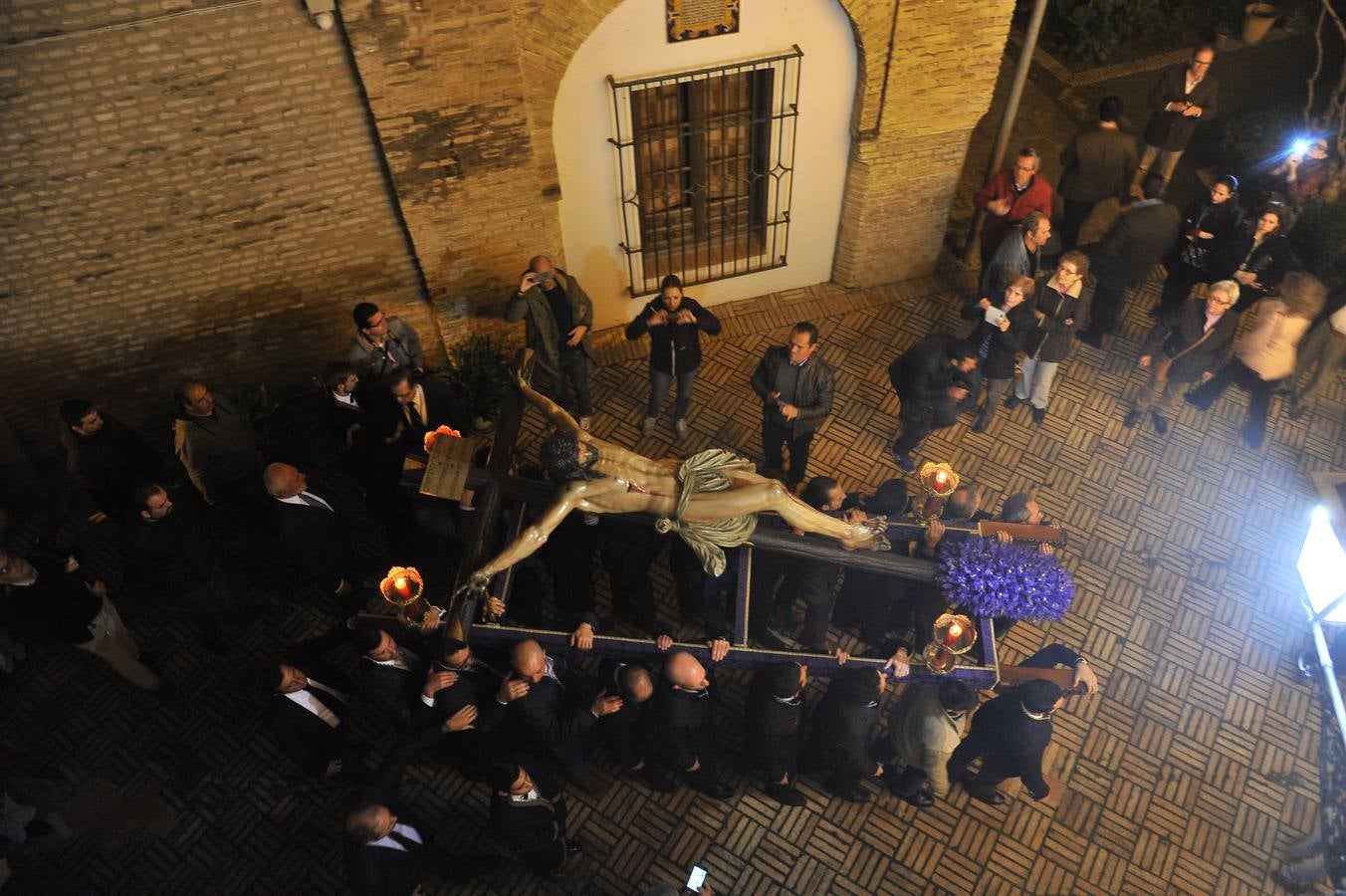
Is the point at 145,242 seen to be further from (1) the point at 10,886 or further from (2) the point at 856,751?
(2) the point at 856,751

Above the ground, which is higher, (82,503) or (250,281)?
(250,281)

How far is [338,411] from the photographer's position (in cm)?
687

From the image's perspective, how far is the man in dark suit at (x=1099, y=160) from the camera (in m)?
8.50

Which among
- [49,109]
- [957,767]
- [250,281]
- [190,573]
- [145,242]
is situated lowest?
[957,767]

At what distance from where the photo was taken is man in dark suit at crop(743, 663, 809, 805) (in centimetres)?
552

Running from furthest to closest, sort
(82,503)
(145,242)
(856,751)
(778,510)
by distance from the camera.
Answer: (82,503) → (145,242) → (856,751) → (778,510)

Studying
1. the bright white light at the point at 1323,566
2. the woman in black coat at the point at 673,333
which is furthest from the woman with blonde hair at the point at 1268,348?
the woman in black coat at the point at 673,333

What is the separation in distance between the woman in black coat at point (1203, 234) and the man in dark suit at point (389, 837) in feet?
22.3

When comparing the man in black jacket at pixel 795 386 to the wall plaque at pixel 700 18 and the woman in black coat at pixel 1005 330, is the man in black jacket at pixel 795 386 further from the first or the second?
the wall plaque at pixel 700 18

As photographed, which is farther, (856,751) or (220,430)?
(220,430)

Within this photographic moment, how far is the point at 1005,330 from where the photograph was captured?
751 cm

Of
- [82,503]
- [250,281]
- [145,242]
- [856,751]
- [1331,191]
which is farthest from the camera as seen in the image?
[1331,191]

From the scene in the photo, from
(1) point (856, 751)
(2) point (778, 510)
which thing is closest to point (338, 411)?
(2) point (778, 510)

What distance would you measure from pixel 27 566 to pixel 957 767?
5.80m
